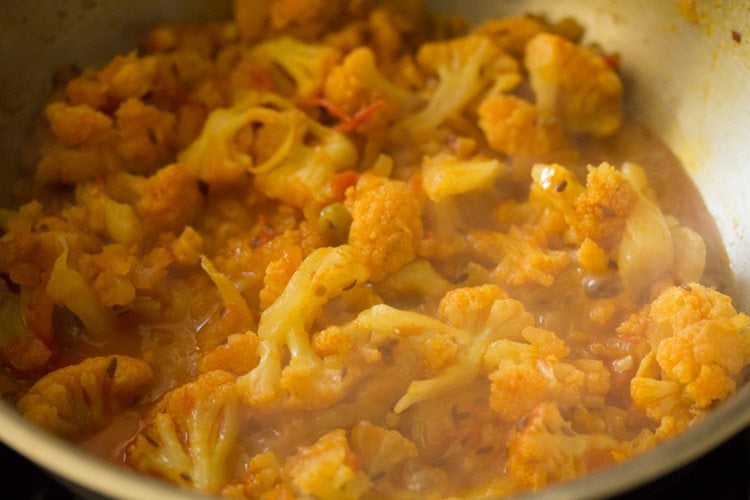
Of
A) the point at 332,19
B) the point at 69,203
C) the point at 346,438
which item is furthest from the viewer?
the point at 332,19

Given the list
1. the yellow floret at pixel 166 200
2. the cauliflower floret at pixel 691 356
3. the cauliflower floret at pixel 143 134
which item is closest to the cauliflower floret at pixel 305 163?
the yellow floret at pixel 166 200

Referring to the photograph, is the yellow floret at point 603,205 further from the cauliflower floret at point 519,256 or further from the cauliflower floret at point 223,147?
the cauliflower floret at point 223,147

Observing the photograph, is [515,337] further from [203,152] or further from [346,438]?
[203,152]

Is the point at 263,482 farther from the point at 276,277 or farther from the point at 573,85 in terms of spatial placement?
the point at 573,85

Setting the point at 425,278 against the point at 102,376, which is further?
the point at 425,278

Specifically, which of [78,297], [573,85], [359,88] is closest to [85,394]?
[78,297]

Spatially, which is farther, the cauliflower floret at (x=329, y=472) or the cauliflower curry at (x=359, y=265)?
the cauliflower curry at (x=359, y=265)

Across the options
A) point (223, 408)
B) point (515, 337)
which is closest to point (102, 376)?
point (223, 408)
